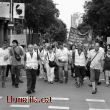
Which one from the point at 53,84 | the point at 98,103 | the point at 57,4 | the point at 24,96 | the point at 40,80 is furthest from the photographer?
the point at 57,4

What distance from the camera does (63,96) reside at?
13625 millimetres

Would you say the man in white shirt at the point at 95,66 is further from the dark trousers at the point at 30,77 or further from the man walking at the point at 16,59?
the man walking at the point at 16,59

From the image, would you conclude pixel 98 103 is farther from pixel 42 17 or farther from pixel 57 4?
pixel 57 4

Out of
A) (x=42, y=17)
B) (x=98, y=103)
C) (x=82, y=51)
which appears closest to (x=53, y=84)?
(x=82, y=51)

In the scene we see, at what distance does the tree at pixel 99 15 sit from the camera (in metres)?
44.2

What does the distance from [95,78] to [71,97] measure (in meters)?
1.51

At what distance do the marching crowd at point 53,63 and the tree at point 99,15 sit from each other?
970 inches

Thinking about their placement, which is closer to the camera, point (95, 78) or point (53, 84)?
point (95, 78)

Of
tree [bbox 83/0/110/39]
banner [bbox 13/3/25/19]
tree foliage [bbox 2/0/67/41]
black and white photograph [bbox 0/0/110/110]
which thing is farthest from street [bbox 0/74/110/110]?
tree [bbox 83/0/110/39]

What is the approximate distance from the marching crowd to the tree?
24.6 m

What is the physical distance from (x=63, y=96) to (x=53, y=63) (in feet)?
14.3

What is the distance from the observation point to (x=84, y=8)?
161ft

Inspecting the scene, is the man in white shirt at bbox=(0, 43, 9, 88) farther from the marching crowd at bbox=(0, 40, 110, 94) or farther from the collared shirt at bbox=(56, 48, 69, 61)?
the collared shirt at bbox=(56, 48, 69, 61)

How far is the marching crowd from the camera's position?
14.2 metres
